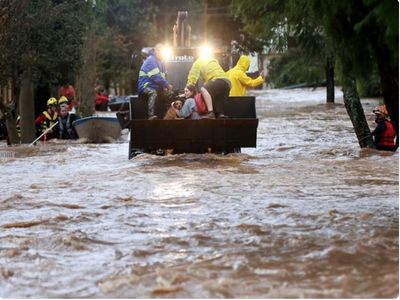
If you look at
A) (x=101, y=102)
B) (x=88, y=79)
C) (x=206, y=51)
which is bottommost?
(x=101, y=102)

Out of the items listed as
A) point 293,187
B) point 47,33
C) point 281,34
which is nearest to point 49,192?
point 293,187

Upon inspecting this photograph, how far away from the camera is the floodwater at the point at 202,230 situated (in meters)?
5.12

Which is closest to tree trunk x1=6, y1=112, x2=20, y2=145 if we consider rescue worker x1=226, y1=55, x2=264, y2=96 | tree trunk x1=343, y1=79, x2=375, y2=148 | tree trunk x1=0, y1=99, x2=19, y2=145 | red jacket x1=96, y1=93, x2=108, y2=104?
tree trunk x1=0, y1=99, x2=19, y2=145

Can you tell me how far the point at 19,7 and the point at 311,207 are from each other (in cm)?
1348

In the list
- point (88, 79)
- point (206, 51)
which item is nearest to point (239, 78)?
point (206, 51)

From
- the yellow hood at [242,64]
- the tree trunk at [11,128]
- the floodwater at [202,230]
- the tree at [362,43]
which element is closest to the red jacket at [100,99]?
the tree trunk at [11,128]

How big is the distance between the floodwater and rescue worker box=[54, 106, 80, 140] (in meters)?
9.07

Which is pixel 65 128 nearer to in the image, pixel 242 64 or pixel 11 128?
pixel 11 128

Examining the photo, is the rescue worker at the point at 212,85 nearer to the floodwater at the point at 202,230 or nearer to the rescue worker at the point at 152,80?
the rescue worker at the point at 152,80

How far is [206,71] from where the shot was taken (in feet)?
47.1

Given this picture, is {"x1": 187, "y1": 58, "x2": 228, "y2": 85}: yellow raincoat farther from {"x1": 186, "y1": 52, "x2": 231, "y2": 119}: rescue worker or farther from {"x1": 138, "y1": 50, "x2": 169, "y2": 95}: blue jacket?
{"x1": 138, "y1": 50, "x2": 169, "y2": 95}: blue jacket

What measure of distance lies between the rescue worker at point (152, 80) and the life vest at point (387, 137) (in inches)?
179

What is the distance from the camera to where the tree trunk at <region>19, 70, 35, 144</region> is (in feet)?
79.6

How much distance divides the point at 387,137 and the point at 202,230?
971 cm
